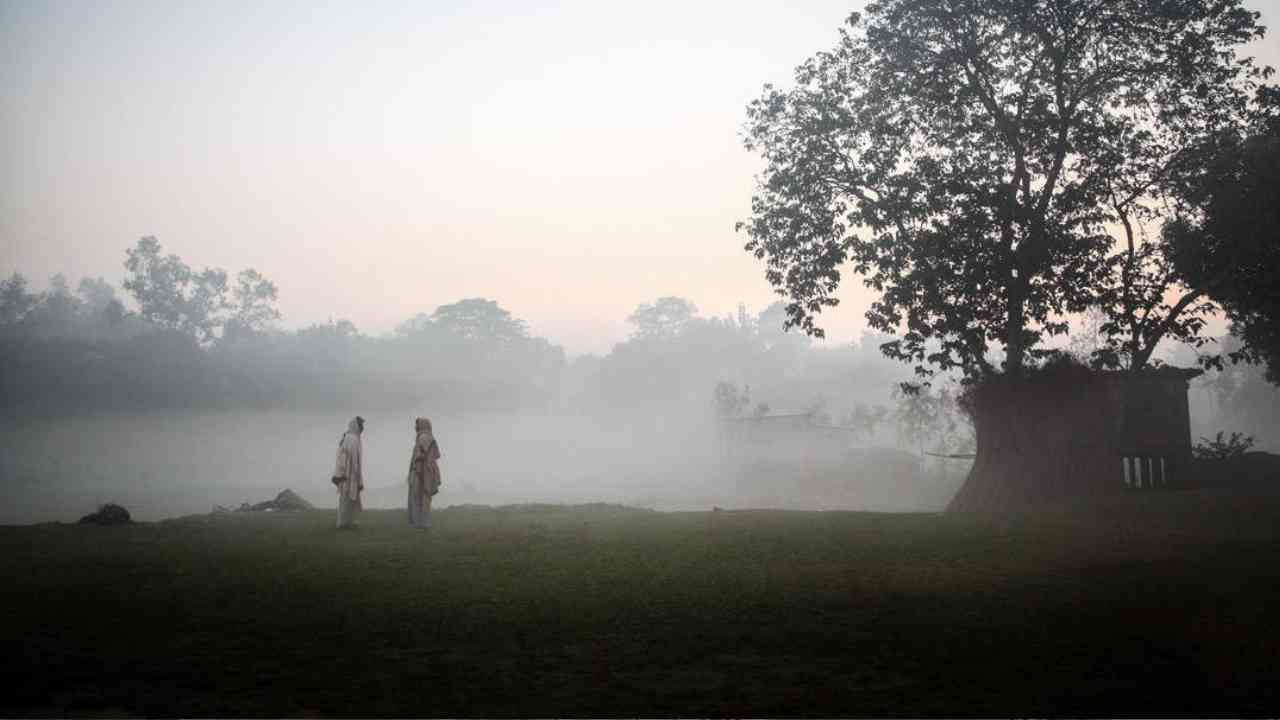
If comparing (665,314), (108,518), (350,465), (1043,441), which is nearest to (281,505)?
(108,518)

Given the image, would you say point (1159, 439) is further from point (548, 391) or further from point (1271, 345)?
point (548, 391)

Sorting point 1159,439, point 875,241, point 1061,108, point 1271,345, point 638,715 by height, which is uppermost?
point 1061,108

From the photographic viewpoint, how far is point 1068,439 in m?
25.2

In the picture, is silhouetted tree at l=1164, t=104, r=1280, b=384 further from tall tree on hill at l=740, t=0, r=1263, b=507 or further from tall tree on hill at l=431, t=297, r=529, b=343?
tall tree on hill at l=431, t=297, r=529, b=343

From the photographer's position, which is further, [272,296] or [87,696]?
[272,296]

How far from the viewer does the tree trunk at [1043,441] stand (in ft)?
80.7

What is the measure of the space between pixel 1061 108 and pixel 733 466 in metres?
48.4

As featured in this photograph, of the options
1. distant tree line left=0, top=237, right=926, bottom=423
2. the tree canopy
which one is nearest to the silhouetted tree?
the tree canopy

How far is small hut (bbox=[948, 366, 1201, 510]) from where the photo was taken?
2470 cm

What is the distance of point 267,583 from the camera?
1078 cm

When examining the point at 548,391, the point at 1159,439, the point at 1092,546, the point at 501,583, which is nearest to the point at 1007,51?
the point at 1159,439

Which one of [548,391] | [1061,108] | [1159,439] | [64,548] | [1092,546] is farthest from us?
[548,391]

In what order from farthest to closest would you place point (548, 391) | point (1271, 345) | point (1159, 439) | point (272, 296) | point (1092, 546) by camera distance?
point (548, 391)
point (272, 296)
point (1271, 345)
point (1159, 439)
point (1092, 546)

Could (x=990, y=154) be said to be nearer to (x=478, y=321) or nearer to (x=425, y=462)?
(x=425, y=462)
